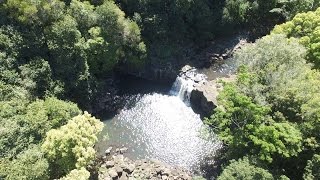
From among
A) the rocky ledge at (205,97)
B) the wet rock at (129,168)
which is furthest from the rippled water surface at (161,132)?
the wet rock at (129,168)

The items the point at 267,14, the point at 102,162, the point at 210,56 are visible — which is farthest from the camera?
the point at 267,14

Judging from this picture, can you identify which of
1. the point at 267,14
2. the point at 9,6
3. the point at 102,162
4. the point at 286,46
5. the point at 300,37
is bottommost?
the point at 102,162

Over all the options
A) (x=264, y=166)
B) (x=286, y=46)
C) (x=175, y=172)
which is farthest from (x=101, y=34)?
(x=264, y=166)

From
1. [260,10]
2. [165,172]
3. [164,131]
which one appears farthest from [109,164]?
[260,10]

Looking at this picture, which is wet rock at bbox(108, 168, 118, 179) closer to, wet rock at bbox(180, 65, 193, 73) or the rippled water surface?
the rippled water surface

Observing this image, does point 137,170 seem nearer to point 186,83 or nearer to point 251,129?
point 251,129

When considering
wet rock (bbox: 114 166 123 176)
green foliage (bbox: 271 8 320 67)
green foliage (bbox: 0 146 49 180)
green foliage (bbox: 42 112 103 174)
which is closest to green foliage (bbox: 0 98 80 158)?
green foliage (bbox: 0 146 49 180)

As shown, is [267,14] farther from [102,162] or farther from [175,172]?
[102,162]
